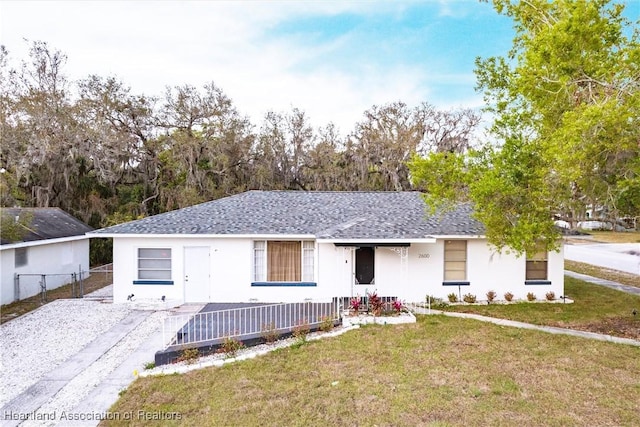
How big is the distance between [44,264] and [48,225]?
2270mm

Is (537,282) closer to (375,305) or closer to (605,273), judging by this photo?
(375,305)

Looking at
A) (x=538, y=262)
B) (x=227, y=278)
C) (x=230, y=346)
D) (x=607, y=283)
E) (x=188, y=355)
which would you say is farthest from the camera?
(x=607, y=283)

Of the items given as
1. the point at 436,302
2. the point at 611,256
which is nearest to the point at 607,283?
the point at 436,302

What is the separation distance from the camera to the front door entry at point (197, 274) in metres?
12.9

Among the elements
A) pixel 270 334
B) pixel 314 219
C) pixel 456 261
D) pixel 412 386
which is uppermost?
pixel 314 219

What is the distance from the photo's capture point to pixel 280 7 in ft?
50.3

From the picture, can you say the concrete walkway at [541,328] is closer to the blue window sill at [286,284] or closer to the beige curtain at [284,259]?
the blue window sill at [286,284]

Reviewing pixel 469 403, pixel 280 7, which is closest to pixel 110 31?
pixel 280 7

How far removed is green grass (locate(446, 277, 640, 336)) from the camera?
10867 mm

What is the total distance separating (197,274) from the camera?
13.0 meters

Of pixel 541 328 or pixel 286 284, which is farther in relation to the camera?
pixel 286 284

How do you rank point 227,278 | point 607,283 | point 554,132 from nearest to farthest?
point 554,132, point 227,278, point 607,283

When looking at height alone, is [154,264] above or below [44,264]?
above

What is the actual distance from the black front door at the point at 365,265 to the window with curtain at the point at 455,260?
2801mm
